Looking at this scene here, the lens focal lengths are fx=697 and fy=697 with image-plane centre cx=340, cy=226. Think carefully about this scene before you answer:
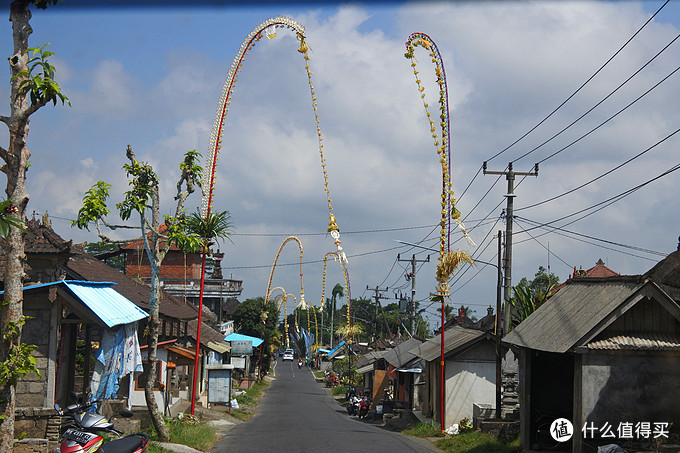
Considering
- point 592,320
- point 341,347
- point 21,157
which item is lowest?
point 341,347

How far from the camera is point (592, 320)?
1612 centimetres

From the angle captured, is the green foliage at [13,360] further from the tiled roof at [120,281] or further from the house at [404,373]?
the house at [404,373]

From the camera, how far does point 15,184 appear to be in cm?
1216

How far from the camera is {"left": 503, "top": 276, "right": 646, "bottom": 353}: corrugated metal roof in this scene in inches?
631

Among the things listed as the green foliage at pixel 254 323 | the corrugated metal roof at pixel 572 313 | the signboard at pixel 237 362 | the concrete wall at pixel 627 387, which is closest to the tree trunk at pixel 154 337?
the corrugated metal roof at pixel 572 313

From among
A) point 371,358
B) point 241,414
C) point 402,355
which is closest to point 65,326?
point 241,414

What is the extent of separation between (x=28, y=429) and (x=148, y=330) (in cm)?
567

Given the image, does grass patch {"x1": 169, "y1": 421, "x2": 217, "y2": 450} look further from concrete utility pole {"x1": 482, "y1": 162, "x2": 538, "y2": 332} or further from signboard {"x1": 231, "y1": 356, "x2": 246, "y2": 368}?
signboard {"x1": 231, "y1": 356, "x2": 246, "y2": 368}

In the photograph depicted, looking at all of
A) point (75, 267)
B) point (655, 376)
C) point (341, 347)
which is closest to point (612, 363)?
point (655, 376)

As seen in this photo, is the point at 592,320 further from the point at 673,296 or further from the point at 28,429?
the point at 28,429

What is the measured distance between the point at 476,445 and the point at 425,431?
710 centimetres

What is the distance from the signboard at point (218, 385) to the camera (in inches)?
1469

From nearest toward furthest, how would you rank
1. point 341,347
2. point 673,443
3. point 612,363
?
point 673,443 → point 612,363 → point 341,347

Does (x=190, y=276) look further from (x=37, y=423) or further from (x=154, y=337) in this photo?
(x=37, y=423)
